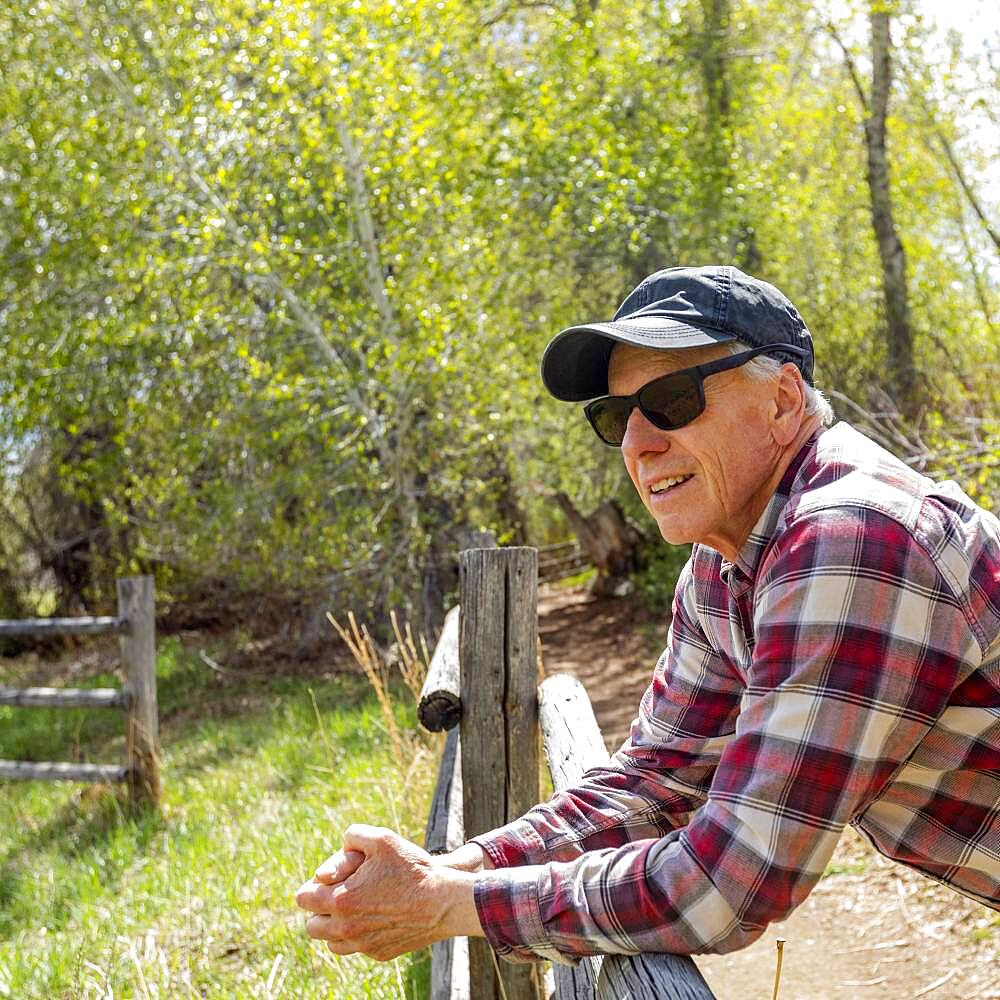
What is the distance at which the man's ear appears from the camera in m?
1.92

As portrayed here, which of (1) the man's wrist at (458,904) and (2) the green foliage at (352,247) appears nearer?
(1) the man's wrist at (458,904)

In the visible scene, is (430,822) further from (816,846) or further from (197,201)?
(197,201)

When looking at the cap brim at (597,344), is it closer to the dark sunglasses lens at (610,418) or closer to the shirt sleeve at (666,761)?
the dark sunglasses lens at (610,418)

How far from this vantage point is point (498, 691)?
10.4 ft

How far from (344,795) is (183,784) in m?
2.27

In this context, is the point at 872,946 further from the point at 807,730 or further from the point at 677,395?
the point at 807,730

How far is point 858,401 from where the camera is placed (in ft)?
36.3

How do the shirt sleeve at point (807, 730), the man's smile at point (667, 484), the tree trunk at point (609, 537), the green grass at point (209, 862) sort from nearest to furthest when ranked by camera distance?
the shirt sleeve at point (807, 730) → the man's smile at point (667, 484) → the green grass at point (209, 862) → the tree trunk at point (609, 537)

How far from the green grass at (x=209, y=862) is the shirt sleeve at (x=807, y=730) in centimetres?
238

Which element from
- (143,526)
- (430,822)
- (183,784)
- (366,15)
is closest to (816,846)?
(430,822)

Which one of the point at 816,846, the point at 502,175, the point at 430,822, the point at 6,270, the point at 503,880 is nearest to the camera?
the point at 816,846

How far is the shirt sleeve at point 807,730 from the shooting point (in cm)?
149

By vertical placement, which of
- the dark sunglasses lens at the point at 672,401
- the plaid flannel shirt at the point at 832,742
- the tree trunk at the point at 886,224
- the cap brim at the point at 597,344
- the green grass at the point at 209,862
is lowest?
the green grass at the point at 209,862

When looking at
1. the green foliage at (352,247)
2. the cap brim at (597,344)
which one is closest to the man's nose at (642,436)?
the cap brim at (597,344)
